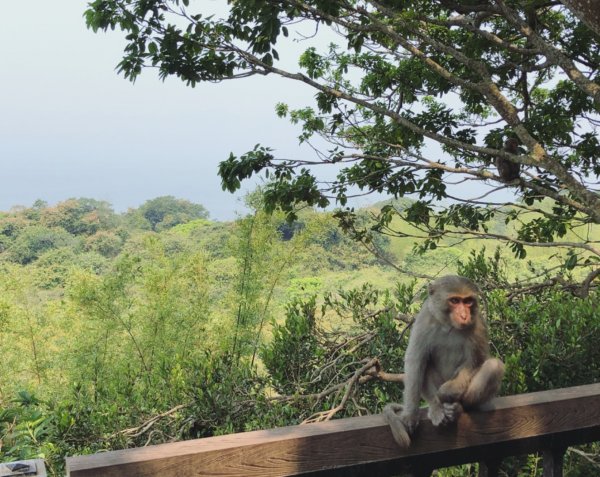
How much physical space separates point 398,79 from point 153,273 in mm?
3305

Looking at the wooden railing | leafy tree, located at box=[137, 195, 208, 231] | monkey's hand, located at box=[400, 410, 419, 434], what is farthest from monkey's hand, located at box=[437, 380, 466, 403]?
leafy tree, located at box=[137, 195, 208, 231]

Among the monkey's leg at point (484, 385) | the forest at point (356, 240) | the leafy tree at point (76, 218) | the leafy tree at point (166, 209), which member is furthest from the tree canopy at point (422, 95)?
the leafy tree at point (166, 209)

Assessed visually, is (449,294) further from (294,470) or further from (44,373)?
(44,373)

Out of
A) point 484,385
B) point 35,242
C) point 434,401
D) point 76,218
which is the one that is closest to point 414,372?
point 434,401

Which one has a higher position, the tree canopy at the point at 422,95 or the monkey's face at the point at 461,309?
the tree canopy at the point at 422,95

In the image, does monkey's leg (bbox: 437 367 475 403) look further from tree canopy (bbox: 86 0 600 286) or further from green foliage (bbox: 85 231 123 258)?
green foliage (bbox: 85 231 123 258)

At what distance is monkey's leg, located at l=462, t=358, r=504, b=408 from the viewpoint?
5.15ft

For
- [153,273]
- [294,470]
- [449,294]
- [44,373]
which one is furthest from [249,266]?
[294,470]

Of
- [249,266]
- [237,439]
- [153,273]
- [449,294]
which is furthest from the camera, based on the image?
[153,273]

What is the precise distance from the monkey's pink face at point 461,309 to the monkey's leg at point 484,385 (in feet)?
0.59

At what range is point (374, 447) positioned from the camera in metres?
1.16

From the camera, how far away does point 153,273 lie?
6.66 meters

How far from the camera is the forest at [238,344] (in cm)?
344

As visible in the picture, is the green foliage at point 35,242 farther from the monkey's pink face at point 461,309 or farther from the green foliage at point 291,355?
the monkey's pink face at point 461,309
